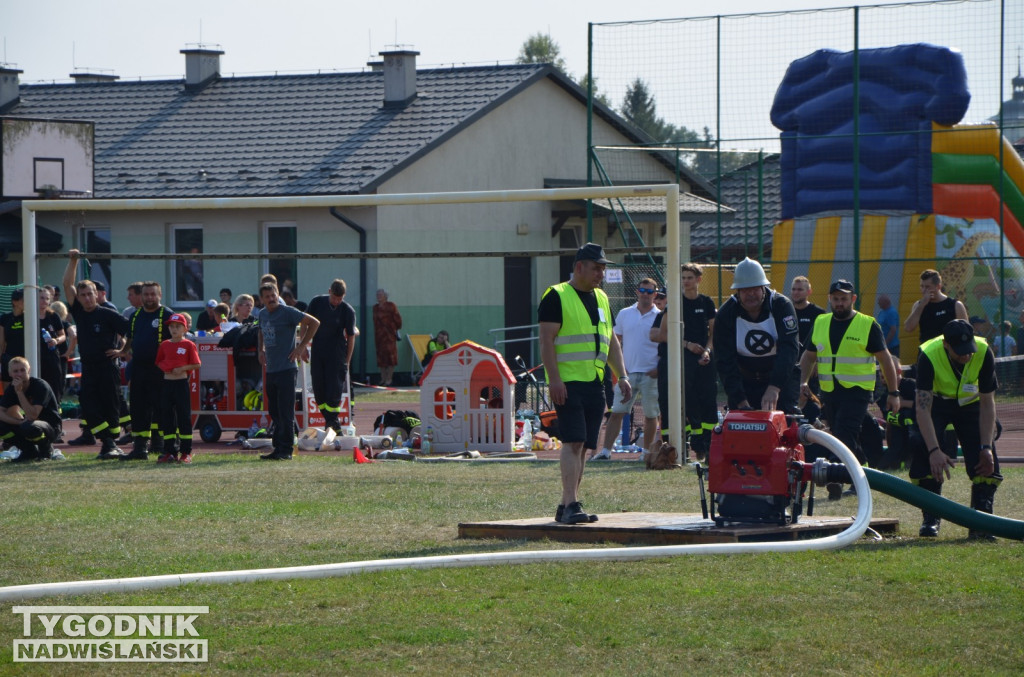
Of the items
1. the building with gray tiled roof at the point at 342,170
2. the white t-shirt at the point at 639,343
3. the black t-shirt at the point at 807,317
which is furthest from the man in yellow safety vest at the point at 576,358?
the building with gray tiled roof at the point at 342,170

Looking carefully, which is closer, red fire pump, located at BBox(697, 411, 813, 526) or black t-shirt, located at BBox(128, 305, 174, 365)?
red fire pump, located at BBox(697, 411, 813, 526)

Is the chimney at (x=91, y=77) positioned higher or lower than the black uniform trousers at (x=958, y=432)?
higher

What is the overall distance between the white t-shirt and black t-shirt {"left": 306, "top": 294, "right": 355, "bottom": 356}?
137 inches

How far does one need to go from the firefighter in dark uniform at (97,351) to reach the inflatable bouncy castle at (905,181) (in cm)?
1022

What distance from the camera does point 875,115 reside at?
72.2 feet

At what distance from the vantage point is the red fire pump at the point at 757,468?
27.4 ft

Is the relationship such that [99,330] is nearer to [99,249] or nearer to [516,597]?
[516,597]

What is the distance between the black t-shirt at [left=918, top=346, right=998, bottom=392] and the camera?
353 inches

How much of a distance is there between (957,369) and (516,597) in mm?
3716

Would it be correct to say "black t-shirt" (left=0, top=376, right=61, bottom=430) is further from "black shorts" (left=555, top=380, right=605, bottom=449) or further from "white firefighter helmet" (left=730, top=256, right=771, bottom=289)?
"white firefighter helmet" (left=730, top=256, right=771, bottom=289)

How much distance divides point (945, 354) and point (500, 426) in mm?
7634

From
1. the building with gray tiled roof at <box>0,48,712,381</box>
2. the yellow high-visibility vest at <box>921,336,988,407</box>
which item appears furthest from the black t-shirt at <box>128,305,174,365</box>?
the building with gray tiled roof at <box>0,48,712,381</box>

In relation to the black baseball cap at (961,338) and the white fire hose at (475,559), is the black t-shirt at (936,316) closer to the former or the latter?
the black baseball cap at (961,338)

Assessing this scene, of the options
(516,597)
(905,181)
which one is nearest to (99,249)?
(905,181)
